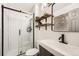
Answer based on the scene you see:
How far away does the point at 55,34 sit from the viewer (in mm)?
1330

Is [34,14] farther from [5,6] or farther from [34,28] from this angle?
[5,6]

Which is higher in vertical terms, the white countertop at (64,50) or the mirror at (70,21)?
the mirror at (70,21)

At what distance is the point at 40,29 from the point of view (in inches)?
79.7

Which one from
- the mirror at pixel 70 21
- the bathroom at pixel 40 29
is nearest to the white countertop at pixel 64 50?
the bathroom at pixel 40 29

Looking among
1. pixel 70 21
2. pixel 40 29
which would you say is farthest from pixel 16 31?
pixel 70 21

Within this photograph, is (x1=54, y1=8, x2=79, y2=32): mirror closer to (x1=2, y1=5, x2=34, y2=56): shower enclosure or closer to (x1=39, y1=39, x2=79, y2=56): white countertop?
(x1=39, y1=39, x2=79, y2=56): white countertop

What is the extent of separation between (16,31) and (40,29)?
0.67 m

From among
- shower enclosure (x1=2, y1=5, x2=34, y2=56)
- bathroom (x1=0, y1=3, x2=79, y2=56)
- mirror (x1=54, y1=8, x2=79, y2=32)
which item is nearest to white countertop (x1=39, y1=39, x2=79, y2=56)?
bathroom (x1=0, y1=3, x2=79, y2=56)

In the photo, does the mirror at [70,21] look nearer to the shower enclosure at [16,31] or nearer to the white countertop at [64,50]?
the white countertop at [64,50]

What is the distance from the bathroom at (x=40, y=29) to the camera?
925mm

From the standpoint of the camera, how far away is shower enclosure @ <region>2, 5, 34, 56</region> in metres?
1.80

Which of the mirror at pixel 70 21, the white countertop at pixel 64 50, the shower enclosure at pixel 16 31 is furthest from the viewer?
the shower enclosure at pixel 16 31

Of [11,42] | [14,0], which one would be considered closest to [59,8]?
[14,0]

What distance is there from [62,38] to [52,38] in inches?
13.3
